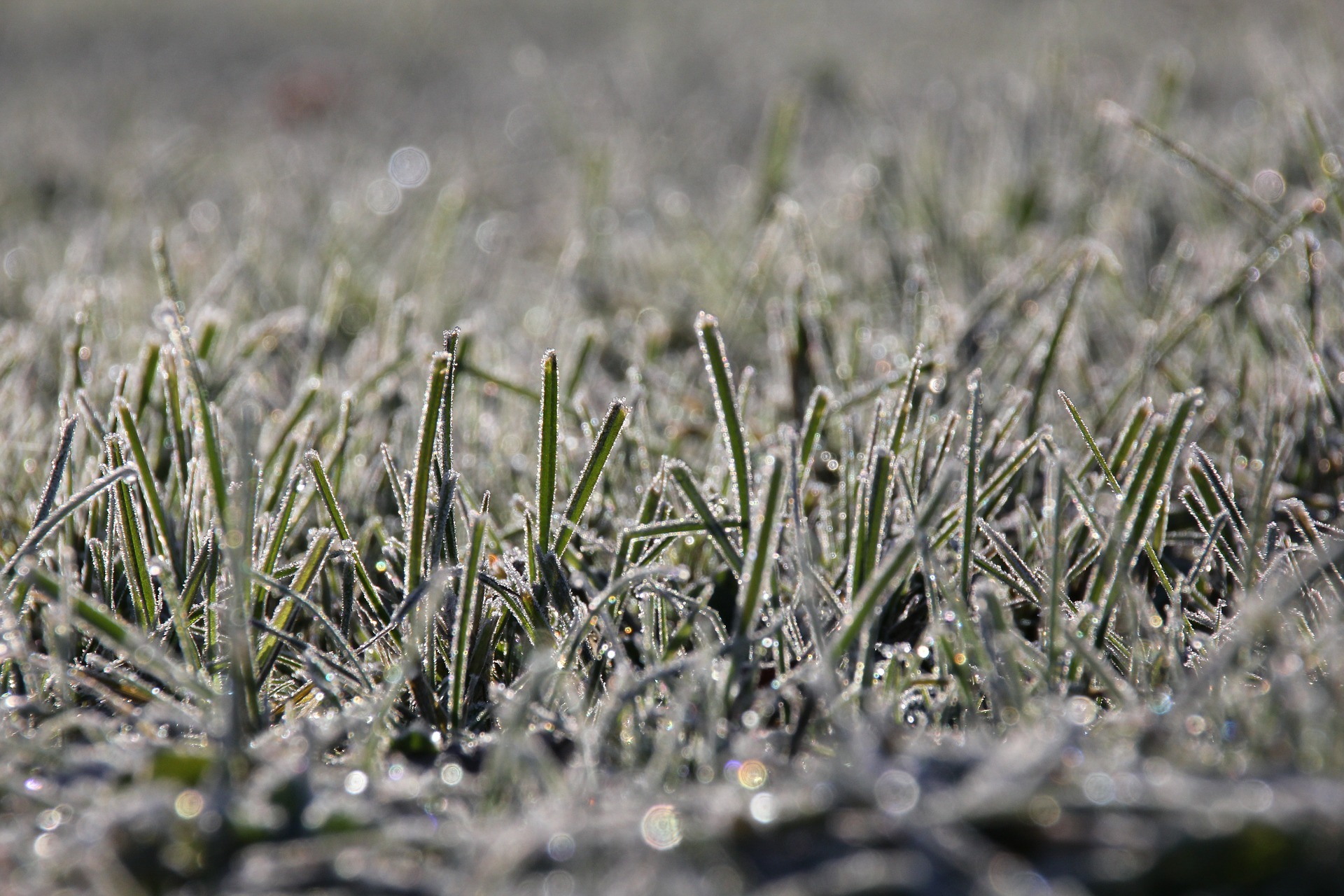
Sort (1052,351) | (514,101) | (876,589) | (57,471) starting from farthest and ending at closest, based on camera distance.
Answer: (514,101), (1052,351), (57,471), (876,589)

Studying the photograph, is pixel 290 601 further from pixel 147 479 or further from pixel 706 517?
pixel 706 517

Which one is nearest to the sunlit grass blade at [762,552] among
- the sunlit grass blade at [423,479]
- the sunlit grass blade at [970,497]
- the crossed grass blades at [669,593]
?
the crossed grass blades at [669,593]

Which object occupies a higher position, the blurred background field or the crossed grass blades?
the blurred background field

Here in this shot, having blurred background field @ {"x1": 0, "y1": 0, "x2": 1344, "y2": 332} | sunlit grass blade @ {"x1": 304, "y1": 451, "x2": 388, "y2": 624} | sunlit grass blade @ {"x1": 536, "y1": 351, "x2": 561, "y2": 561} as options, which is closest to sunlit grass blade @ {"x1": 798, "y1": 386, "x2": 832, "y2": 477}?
sunlit grass blade @ {"x1": 536, "y1": 351, "x2": 561, "y2": 561}

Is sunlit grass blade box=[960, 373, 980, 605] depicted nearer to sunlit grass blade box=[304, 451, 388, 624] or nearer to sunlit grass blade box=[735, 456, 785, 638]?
sunlit grass blade box=[735, 456, 785, 638]

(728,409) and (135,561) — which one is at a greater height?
(728,409)

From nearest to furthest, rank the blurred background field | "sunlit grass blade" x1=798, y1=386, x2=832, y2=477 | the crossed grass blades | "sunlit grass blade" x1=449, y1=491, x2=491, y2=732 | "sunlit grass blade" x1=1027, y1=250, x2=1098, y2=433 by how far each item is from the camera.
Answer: the crossed grass blades
"sunlit grass blade" x1=449, y1=491, x2=491, y2=732
"sunlit grass blade" x1=798, y1=386, x2=832, y2=477
"sunlit grass blade" x1=1027, y1=250, x2=1098, y2=433
the blurred background field

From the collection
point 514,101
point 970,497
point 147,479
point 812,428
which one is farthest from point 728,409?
point 514,101

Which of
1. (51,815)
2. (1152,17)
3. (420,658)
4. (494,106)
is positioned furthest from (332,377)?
(1152,17)

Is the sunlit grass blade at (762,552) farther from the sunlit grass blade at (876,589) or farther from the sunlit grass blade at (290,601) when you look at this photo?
the sunlit grass blade at (290,601)

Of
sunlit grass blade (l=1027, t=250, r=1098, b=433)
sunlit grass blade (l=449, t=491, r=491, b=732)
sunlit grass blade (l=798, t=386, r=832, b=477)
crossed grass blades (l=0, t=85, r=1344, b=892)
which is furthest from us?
sunlit grass blade (l=1027, t=250, r=1098, b=433)
